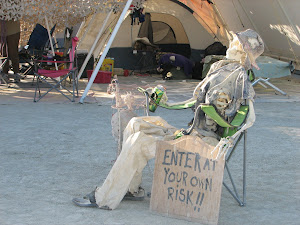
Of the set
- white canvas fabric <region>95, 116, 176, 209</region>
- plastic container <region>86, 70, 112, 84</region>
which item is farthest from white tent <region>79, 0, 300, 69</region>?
white canvas fabric <region>95, 116, 176, 209</region>

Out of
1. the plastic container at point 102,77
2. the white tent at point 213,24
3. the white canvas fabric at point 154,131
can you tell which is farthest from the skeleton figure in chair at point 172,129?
the plastic container at point 102,77

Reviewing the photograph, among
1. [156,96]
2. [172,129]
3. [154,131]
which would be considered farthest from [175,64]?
[154,131]

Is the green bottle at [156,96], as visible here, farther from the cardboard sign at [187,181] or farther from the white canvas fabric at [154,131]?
the cardboard sign at [187,181]

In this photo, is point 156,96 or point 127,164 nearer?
point 127,164

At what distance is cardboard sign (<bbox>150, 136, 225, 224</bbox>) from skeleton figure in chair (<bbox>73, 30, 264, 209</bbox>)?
137 millimetres

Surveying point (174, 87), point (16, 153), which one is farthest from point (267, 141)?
point (174, 87)

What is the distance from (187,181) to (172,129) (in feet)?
1.64

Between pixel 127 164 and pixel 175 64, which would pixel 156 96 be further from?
pixel 175 64

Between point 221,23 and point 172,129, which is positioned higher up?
point 221,23

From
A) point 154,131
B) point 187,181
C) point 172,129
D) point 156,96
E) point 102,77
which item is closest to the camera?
point 187,181

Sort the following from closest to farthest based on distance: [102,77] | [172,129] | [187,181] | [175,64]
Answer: [187,181] < [172,129] < [102,77] < [175,64]

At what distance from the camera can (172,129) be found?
3404 mm

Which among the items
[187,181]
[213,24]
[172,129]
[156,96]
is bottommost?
[187,181]

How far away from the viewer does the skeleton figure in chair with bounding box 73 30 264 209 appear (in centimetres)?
309
